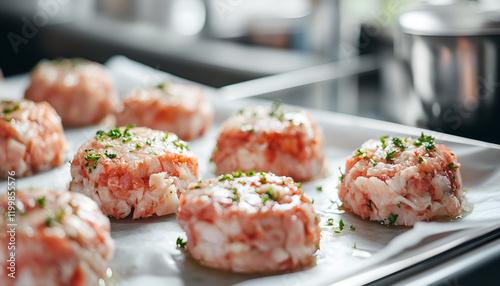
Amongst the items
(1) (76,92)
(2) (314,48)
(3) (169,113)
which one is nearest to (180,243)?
(3) (169,113)

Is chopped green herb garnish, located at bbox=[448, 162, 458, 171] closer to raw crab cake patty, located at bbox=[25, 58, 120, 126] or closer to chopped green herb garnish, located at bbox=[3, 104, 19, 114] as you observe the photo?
chopped green herb garnish, located at bbox=[3, 104, 19, 114]

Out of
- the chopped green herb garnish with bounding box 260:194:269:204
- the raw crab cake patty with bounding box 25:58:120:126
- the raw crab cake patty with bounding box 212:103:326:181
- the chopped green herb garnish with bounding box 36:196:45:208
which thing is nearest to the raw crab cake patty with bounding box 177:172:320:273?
the chopped green herb garnish with bounding box 260:194:269:204

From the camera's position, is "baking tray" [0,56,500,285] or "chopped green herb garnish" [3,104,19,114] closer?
"baking tray" [0,56,500,285]

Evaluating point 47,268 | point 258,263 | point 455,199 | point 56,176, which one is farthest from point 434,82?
point 47,268

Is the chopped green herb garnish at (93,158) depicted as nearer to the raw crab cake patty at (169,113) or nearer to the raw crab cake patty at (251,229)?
the raw crab cake patty at (251,229)

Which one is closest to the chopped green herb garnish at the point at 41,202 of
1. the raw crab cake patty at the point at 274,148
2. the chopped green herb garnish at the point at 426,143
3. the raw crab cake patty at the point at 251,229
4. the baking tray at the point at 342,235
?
the baking tray at the point at 342,235

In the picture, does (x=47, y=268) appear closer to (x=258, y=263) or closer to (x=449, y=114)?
(x=258, y=263)

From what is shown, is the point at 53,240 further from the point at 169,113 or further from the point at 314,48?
the point at 314,48
